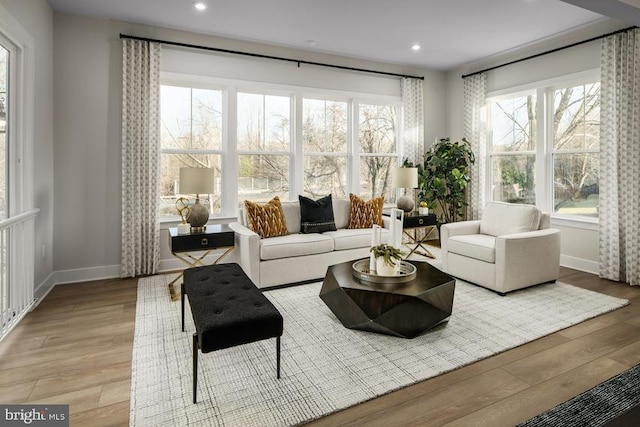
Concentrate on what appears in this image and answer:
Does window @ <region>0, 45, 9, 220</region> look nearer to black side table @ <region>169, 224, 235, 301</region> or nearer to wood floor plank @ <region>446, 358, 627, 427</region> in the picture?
black side table @ <region>169, 224, 235, 301</region>

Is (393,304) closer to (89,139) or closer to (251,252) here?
(251,252)

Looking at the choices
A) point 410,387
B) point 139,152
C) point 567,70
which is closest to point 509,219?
point 567,70

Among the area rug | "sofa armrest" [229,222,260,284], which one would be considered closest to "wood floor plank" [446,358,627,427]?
the area rug

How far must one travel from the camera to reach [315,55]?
5.41m

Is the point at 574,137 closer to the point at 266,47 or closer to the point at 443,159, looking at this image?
the point at 443,159

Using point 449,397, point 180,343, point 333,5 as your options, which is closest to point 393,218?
point 449,397

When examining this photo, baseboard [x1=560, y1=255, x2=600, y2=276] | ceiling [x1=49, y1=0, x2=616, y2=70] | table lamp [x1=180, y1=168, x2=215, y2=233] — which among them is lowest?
baseboard [x1=560, y1=255, x2=600, y2=276]

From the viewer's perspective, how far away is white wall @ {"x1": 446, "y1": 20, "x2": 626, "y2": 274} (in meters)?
4.52

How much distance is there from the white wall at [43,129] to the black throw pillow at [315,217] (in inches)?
104

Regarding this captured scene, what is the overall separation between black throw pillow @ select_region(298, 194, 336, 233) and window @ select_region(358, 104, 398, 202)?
5.22 feet

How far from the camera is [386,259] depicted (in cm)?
292

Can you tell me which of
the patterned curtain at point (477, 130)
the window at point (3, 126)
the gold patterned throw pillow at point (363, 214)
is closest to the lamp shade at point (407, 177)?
the gold patterned throw pillow at point (363, 214)

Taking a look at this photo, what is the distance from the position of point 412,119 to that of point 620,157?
9.22ft

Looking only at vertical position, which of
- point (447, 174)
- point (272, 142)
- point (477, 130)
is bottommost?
point (447, 174)
